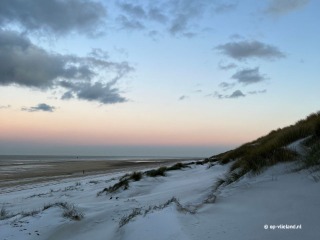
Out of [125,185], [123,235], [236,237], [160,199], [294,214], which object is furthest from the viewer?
[125,185]

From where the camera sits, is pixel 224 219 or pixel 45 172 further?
pixel 45 172

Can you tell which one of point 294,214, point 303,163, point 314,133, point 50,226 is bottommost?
point 50,226

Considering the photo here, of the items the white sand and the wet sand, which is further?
the wet sand

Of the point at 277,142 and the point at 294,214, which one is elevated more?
the point at 277,142

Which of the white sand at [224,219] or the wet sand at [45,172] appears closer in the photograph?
the white sand at [224,219]

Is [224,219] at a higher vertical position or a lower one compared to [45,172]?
higher

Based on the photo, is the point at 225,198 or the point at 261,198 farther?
the point at 225,198

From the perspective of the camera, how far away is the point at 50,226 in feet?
19.1

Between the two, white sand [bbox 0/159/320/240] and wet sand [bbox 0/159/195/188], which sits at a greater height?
white sand [bbox 0/159/320/240]

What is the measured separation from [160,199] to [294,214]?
402cm

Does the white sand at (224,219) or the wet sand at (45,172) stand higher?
Result: the white sand at (224,219)

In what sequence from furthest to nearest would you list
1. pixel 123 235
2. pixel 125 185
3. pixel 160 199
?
1. pixel 125 185
2. pixel 160 199
3. pixel 123 235

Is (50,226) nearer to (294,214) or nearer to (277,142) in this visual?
(294,214)

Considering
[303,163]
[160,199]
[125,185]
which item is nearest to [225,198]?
[303,163]
